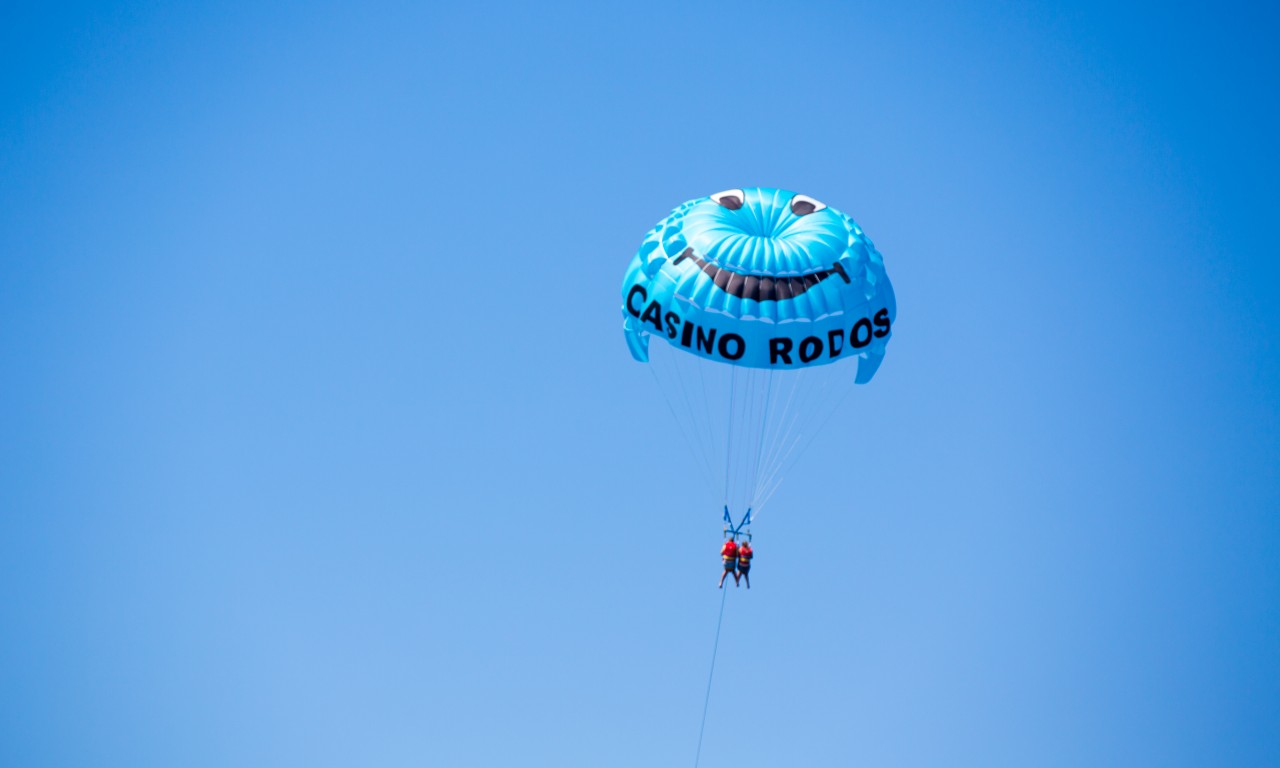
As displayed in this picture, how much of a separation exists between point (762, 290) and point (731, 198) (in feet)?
10.2

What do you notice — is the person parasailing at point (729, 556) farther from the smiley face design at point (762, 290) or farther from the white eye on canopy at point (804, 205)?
the white eye on canopy at point (804, 205)

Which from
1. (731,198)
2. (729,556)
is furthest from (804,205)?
(729,556)

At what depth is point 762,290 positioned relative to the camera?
3478 centimetres

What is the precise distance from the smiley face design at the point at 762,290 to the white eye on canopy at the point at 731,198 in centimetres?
5

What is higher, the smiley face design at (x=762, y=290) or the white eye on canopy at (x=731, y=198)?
the white eye on canopy at (x=731, y=198)

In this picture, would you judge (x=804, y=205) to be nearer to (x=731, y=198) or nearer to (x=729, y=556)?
(x=731, y=198)

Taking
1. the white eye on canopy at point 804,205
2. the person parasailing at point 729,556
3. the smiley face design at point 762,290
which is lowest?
the person parasailing at point 729,556

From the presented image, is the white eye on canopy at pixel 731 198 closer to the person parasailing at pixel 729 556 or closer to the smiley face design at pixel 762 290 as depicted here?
the smiley face design at pixel 762 290

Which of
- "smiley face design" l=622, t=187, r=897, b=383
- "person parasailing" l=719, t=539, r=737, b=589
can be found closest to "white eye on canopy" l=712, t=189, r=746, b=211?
"smiley face design" l=622, t=187, r=897, b=383

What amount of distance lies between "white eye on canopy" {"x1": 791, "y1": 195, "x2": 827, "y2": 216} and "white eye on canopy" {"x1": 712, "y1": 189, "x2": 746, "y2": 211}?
42.4 inches

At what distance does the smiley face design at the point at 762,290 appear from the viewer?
3484 centimetres

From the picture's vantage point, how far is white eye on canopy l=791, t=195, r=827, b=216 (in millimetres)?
36750

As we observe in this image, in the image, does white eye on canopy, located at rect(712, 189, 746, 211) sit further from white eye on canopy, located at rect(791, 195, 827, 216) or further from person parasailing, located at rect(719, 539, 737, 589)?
person parasailing, located at rect(719, 539, 737, 589)

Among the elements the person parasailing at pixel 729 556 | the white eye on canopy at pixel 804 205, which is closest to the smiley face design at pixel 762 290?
the white eye on canopy at pixel 804 205
